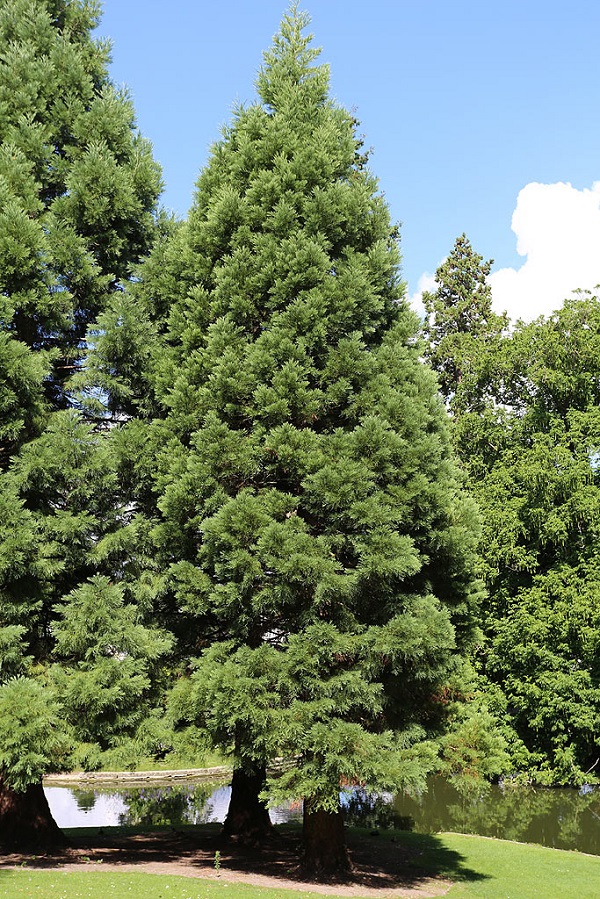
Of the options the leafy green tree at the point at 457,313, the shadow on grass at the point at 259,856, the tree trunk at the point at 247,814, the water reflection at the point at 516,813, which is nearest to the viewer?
the shadow on grass at the point at 259,856

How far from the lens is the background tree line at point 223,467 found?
32.6 feet

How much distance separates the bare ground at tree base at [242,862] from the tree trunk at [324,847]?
8.3 inches

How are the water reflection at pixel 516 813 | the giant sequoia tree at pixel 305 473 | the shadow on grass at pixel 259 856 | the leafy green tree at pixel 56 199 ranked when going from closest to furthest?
the giant sequoia tree at pixel 305 473
the shadow on grass at pixel 259 856
the leafy green tree at pixel 56 199
the water reflection at pixel 516 813

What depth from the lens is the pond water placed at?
19.6 metres

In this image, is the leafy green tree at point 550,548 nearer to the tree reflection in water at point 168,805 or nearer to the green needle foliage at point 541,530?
the green needle foliage at point 541,530

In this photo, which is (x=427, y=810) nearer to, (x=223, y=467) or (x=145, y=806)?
(x=145, y=806)

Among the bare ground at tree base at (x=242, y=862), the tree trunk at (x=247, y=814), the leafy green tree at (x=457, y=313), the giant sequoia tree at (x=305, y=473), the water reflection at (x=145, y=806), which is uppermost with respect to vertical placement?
the leafy green tree at (x=457, y=313)

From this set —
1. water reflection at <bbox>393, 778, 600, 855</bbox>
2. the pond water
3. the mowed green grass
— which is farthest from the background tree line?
water reflection at <bbox>393, 778, 600, 855</bbox>

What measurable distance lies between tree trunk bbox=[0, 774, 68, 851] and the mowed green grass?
1625mm

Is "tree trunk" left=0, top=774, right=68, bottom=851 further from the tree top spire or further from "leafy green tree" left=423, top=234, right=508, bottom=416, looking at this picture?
"leafy green tree" left=423, top=234, right=508, bottom=416

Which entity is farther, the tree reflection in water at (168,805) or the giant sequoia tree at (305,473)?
the tree reflection in water at (168,805)

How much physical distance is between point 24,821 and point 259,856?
4.08m

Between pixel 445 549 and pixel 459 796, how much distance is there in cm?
1835

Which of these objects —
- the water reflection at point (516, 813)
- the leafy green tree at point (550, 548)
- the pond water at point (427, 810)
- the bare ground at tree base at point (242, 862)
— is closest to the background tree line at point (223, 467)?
the bare ground at tree base at point (242, 862)
